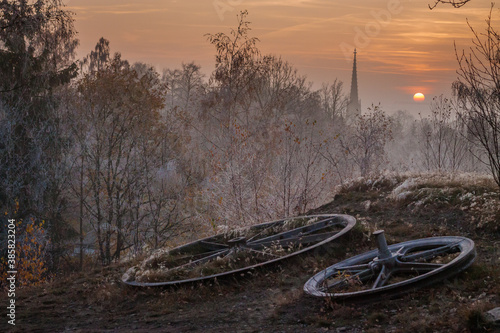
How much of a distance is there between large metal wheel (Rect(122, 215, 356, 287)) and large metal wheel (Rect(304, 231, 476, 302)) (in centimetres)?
93

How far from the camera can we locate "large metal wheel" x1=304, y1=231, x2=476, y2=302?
5078 millimetres

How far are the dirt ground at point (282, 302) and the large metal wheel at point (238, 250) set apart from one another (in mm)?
228

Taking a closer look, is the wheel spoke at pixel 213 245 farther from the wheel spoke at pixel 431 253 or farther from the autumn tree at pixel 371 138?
the autumn tree at pixel 371 138

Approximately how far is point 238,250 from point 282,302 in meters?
2.06

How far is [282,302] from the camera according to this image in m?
5.59

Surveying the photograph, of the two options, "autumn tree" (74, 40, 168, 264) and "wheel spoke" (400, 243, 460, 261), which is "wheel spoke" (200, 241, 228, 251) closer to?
"wheel spoke" (400, 243, 460, 261)

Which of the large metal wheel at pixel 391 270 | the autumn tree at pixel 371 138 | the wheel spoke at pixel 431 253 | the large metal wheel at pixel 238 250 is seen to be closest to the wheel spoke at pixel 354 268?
the large metal wheel at pixel 391 270

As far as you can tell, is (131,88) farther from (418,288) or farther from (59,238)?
(418,288)

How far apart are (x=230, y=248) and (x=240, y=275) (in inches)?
48.3

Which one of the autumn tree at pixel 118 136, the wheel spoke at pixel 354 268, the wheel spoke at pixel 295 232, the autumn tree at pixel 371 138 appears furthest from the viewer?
the autumn tree at pixel 118 136

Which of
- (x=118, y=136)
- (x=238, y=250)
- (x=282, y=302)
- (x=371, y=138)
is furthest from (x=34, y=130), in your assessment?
(x=282, y=302)

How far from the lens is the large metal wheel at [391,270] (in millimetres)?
5078

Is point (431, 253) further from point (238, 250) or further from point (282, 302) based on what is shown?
point (238, 250)

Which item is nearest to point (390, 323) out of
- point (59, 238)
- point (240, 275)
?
point (240, 275)
